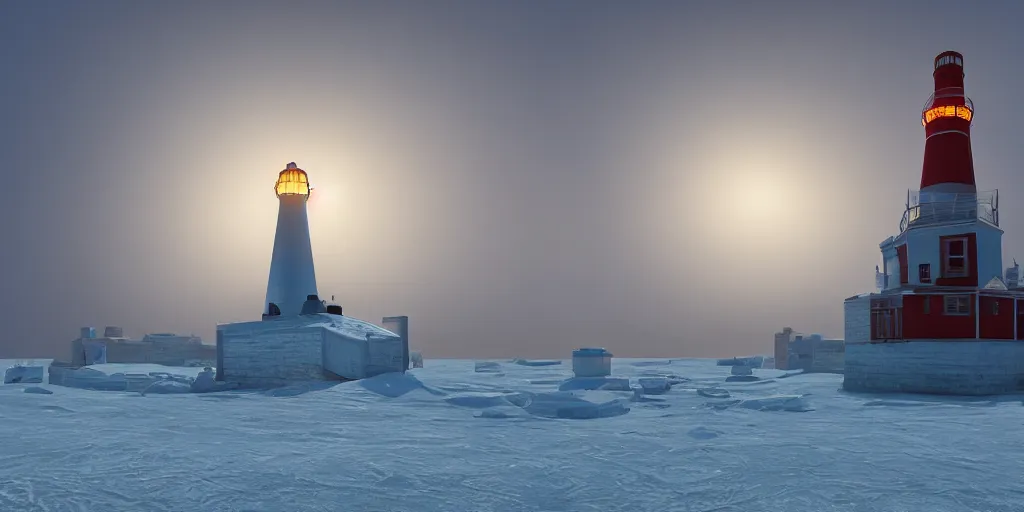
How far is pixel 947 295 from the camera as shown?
88.2 feet

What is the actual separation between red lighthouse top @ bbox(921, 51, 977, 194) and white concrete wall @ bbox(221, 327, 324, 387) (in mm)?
27445

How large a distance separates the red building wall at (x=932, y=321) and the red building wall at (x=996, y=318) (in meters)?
0.24

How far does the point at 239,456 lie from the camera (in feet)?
44.0

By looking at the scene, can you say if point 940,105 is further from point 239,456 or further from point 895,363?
point 239,456

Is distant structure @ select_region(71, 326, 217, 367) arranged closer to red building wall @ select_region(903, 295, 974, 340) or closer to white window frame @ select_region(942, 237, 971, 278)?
red building wall @ select_region(903, 295, 974, 340)

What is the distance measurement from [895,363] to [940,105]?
37.0 feet

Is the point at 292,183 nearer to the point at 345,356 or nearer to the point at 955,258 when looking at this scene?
the point at 345,356

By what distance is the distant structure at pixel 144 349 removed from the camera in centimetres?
5184

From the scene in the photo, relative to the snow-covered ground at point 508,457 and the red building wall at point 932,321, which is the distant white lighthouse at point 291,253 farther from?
the red building wall at point 932,321

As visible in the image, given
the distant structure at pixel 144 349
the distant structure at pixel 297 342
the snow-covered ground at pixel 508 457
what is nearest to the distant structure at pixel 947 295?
the snow-covered ground at pixel 508 457

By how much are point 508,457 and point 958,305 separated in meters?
21.6

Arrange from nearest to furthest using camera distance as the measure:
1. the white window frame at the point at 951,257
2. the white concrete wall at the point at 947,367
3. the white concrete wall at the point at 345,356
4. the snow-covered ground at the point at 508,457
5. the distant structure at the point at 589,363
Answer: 1. the snow-covered ground at the point at 508,457
2. the white concrete wall at the point at 947,367
3. the white window frame at the point at 951,257
4. the white concrete wall at the point at 345,356
5. the distant structure at the point at 589,363

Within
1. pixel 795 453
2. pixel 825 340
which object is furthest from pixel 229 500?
pixel 825 340

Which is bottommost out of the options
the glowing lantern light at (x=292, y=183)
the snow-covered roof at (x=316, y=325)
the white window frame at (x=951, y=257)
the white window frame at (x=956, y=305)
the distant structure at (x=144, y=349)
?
the distant structure at (x=144, y=349)
